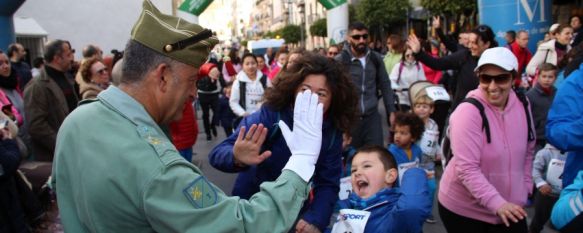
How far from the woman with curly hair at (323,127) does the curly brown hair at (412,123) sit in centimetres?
200

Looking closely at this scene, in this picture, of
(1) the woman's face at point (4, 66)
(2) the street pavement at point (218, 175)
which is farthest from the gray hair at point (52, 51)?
(2) the street pavement at point (218, 175)

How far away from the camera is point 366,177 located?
2832 mm

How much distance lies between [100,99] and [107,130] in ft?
0.45

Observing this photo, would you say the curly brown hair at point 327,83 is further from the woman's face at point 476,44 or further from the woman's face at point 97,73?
the woman's face at point 476,44

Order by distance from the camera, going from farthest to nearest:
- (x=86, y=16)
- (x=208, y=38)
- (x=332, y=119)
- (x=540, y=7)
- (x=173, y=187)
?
(x=86, y=16) → (x=540, y=7) → (x=332, y=119) → (x=208, y=38) → (x=173, y=187)

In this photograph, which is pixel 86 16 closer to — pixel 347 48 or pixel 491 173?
pixel 347 48

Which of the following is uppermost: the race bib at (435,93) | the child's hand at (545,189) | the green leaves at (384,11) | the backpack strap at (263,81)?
the green leaves at (384,11)

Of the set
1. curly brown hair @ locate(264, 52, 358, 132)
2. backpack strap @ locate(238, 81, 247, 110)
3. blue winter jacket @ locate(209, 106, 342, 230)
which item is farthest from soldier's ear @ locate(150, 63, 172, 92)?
backpack strap @ locate(238, 81, 247, 110)

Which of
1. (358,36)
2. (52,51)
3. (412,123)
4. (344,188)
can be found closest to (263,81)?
(358,36)

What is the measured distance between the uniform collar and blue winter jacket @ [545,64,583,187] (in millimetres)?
2000

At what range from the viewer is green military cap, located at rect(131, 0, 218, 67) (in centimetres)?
143

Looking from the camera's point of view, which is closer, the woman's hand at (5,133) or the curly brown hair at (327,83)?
the curly brown hair at (327,83)

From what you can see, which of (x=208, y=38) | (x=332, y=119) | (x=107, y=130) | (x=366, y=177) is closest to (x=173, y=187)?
(x=107, y=130)

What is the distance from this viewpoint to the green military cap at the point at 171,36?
4.68 feet
